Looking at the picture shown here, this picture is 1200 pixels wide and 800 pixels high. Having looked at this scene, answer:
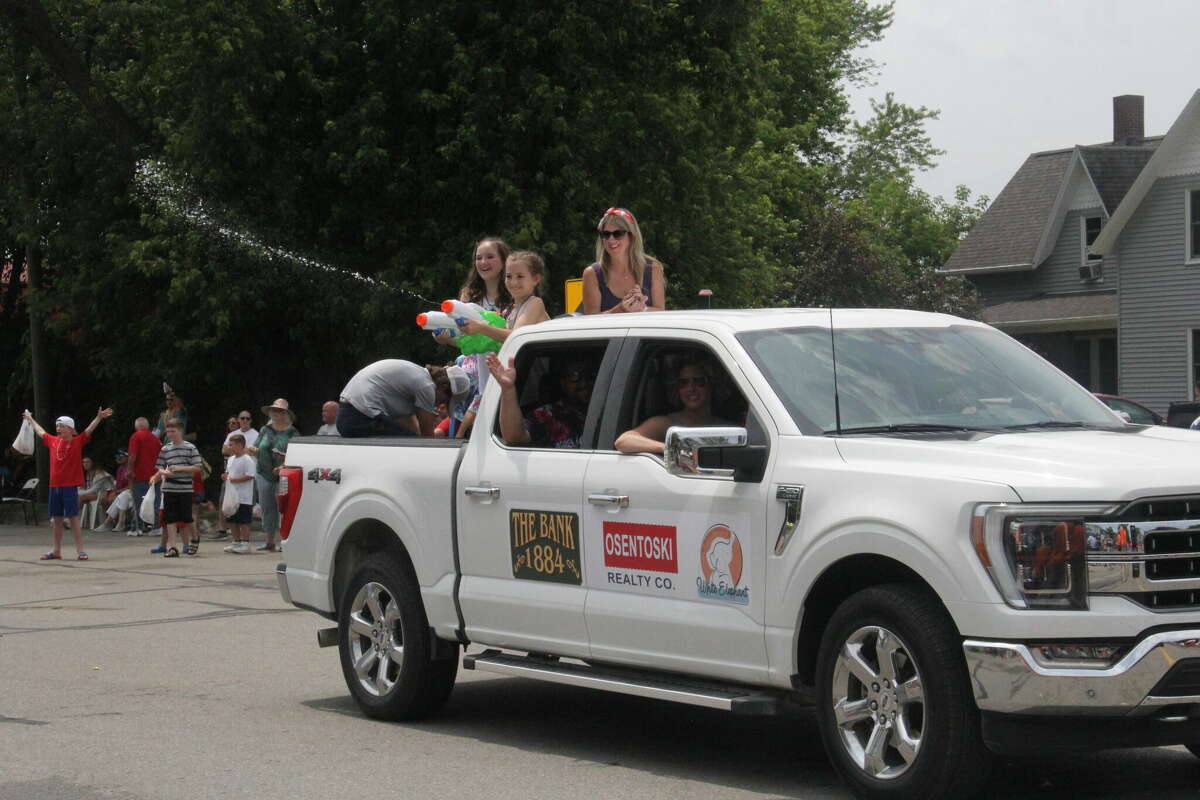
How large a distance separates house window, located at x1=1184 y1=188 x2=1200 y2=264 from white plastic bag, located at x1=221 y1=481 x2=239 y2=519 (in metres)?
25.3

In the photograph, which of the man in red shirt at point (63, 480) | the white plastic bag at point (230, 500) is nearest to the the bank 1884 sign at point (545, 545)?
the man in red shirt at point (63, 480)

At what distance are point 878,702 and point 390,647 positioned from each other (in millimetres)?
3355

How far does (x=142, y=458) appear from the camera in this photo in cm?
2567

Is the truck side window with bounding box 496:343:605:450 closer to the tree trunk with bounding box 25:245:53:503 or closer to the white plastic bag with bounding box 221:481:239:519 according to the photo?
the white plastic bag with bounding box 221:481:239:519

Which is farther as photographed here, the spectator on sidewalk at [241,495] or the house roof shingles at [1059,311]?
the house roof shingles at [1059,311]

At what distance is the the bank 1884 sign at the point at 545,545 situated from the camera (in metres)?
7.94

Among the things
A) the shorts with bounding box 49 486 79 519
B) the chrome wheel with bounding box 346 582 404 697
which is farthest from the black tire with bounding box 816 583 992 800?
the shorts with bounding box 49 486 79 519

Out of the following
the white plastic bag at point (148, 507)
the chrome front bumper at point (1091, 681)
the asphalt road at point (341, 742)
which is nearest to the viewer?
the chrome front bumper at point (1091, 681)

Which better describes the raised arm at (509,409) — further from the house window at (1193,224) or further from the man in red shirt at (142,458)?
the house window at (1193,224)

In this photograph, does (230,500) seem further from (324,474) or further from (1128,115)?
(1128,115)

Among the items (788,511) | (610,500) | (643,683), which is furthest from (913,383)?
(643,683)

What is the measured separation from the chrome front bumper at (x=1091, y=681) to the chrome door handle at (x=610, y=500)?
2.05m

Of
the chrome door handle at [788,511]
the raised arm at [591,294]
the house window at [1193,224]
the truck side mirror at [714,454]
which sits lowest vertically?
the chrome door handle at [788,511]

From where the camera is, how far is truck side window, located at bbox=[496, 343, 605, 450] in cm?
846
